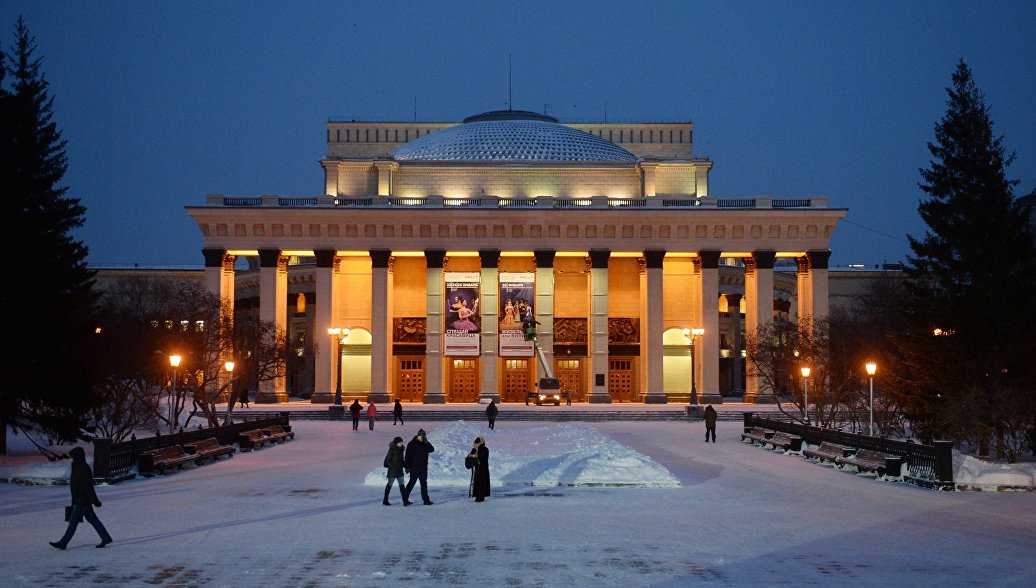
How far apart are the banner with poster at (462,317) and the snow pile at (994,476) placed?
36305mm

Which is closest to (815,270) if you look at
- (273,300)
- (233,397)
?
(273,300)

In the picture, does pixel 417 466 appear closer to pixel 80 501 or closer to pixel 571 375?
pixel 80 501

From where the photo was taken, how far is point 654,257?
2136 inches

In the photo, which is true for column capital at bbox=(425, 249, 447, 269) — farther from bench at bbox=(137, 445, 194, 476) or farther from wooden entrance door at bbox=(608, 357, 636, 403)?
bench at bbox=(137, 445, 194, 476)

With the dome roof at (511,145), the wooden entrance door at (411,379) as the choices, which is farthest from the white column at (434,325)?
the dome roof at (511,145)

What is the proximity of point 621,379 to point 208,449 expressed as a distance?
Result: 120 feet

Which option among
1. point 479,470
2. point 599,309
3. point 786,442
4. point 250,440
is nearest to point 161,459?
point 250,440

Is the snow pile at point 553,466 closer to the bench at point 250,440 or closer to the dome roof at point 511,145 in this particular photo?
the bench at point 250,440

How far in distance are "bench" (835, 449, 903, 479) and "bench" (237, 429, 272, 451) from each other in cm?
1650

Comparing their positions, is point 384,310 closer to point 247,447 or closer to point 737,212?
point 737,212

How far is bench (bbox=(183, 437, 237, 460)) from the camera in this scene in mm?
22953

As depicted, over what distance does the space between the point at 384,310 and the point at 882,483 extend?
37.5 meters

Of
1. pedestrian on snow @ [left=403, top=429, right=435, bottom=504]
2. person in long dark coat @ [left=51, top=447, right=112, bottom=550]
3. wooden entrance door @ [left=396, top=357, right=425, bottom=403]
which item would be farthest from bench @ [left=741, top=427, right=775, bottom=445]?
wooden entrance door @ [left=396, top=357, right=425, bottom=403]

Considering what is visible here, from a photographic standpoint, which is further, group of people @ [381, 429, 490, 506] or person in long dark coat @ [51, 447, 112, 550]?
group of people @ [381, 429, 490, 506]
